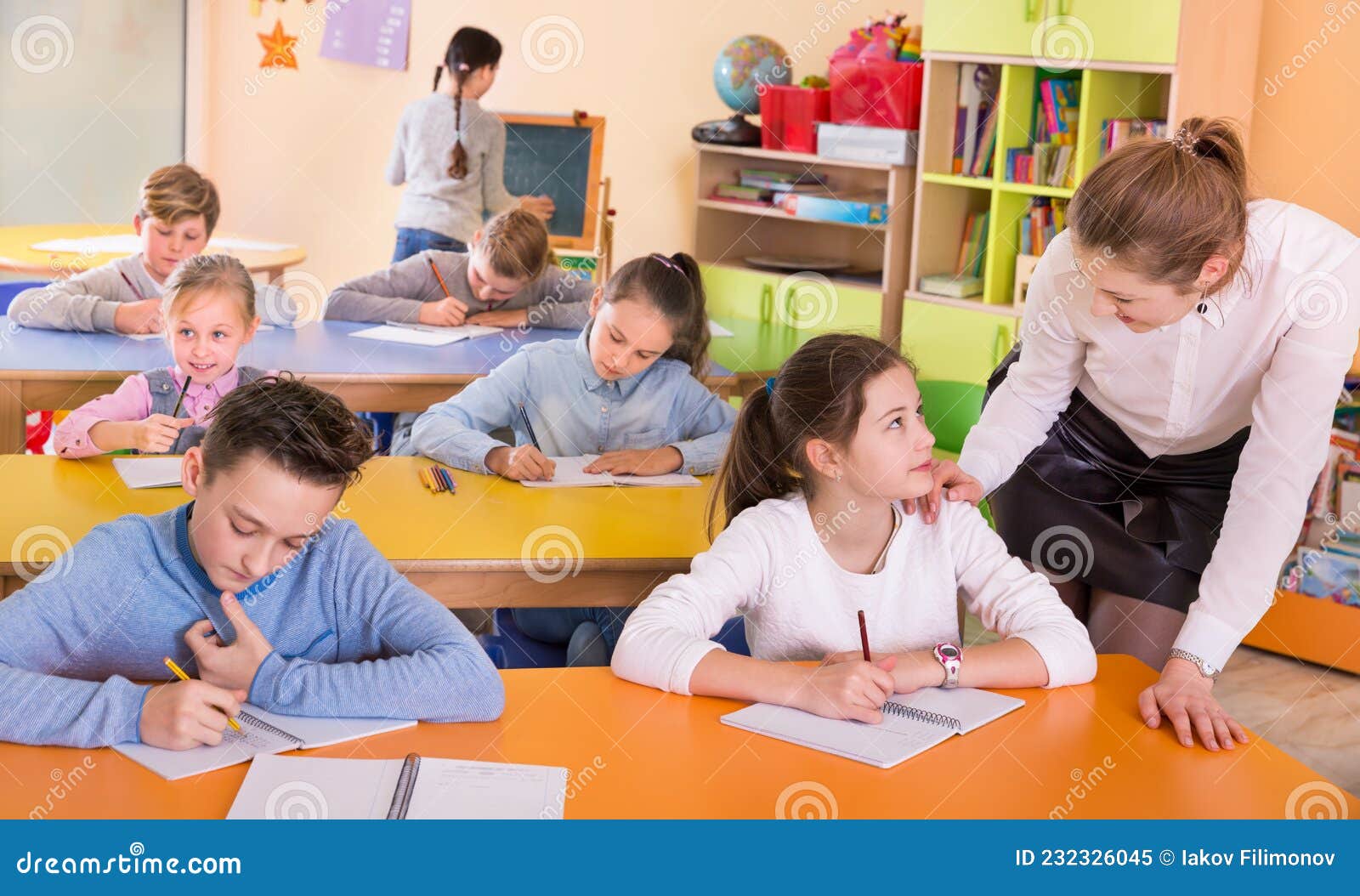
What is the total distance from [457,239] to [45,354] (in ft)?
5.76

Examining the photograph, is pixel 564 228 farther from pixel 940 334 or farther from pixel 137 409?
pixel 137 409

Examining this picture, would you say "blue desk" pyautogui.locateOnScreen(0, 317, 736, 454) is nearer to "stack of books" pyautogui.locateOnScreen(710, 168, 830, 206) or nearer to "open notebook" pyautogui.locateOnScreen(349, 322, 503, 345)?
"open notebook" pyautogui.locateOnScreen(349, 322, 503, 345)

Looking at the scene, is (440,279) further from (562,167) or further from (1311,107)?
(1311,107)

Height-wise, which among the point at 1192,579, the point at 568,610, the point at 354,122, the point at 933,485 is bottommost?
the point at 568,610

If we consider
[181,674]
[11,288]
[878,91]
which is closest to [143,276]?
[11,288]

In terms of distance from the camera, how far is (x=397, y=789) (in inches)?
49.0

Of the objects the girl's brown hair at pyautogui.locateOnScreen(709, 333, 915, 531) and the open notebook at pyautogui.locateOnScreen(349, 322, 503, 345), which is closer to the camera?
the girl's brown hair at pyautogui.locateOnScreen(709, 333, 915, 531)

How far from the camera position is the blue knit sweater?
4.34 ft

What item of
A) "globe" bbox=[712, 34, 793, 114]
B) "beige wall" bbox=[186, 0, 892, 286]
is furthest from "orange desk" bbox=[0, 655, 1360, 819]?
"beige wall" bbox=[186, 0, 892, 286]

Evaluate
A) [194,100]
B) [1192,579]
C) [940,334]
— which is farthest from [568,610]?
[194,100]

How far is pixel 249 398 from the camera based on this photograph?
156 centimetres

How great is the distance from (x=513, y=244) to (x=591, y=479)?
4.52ft

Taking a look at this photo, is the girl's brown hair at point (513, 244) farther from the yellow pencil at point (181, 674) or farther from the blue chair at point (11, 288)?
the yellow pencil at point (181, 674)

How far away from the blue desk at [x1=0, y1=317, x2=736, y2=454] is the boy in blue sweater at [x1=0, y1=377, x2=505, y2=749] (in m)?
1.50
